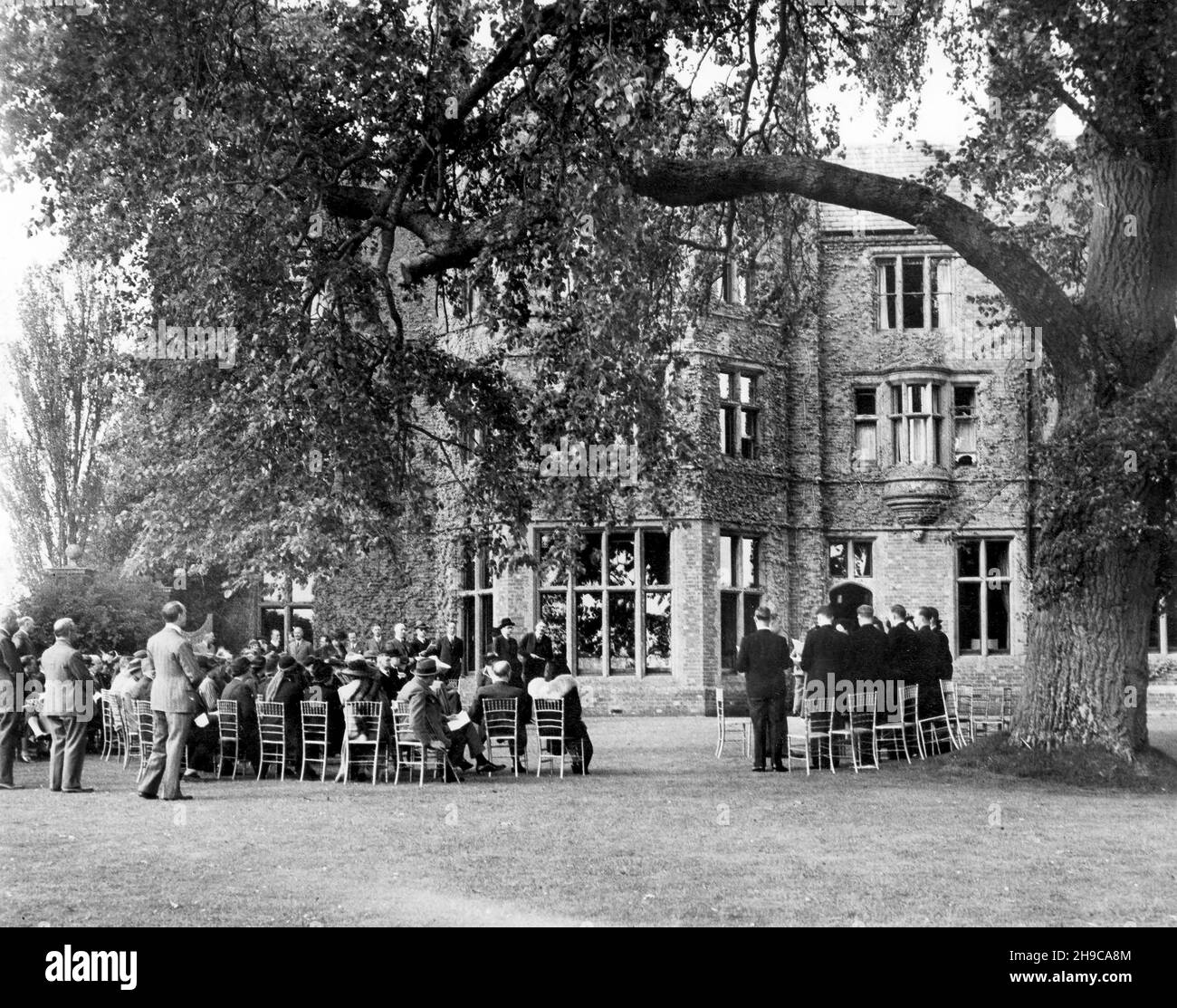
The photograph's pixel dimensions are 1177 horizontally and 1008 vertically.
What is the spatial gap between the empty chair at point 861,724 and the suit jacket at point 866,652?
0.25m

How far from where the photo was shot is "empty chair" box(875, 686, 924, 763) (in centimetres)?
1694

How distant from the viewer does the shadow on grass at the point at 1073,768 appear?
1438cm

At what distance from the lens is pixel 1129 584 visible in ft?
49.4

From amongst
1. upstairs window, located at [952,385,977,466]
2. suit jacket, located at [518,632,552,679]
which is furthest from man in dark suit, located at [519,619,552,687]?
upstairs window, located at [952,385,977,466]

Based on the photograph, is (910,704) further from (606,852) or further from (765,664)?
(606,852)

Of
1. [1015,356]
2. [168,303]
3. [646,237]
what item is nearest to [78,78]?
[168,303]

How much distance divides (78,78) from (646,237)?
548 centimetres

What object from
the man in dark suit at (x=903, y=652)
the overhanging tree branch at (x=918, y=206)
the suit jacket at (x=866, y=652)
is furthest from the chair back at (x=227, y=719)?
the man in dark suit at (x=903, y=652)

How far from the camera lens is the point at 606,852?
10.2 metres

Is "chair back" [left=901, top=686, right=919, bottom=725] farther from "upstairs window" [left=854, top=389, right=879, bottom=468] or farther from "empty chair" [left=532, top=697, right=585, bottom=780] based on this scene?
"upstairs window" [left=854, top=389, right=879, bottom=468]

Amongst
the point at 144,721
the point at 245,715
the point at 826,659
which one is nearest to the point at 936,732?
the point at 826,659

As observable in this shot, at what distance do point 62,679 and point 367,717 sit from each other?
3.19 m

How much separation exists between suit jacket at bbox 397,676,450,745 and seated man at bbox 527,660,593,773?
123 centimetres
